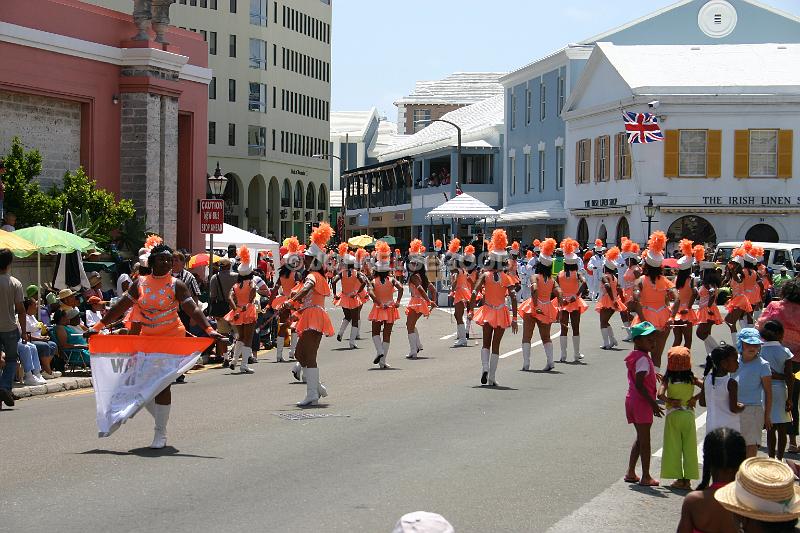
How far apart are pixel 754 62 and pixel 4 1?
32.5 meters

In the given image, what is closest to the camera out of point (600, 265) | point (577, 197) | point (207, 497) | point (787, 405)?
point (207, 497)

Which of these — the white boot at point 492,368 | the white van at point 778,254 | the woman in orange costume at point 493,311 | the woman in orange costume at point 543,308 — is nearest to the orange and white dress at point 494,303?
the woman in orange costume at point 493,311

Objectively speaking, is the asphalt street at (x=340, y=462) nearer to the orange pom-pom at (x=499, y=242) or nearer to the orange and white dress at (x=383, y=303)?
the orange pom-pom at (x=499, y=242)

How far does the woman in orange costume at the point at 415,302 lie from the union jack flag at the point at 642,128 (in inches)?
874

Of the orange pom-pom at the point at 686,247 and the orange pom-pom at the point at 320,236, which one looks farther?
the orange pom-pom at the point at 686,247

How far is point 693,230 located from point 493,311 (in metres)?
32.5

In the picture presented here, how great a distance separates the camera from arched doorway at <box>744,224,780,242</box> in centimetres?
4859

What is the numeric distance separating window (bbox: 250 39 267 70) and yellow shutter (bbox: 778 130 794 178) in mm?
37142

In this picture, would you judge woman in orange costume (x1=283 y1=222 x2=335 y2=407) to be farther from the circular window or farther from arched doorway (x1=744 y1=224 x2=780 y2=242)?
the circular window

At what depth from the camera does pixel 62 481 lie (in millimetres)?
10117

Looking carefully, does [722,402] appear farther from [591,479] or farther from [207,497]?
[207,497]

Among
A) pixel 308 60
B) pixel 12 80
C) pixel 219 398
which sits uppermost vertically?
pixel 308 60

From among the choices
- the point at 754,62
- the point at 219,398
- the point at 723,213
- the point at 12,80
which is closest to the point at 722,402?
the point at 219,398

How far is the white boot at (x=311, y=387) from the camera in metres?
15.0
